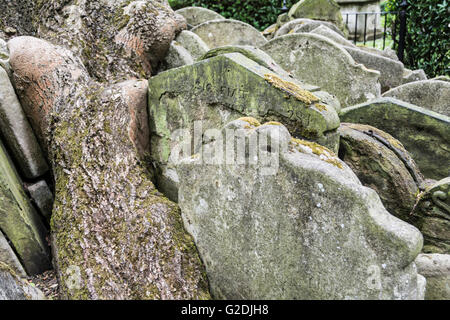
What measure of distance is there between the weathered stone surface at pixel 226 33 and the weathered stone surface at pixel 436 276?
5.11 m

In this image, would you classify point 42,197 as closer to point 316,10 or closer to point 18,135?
point 18,135

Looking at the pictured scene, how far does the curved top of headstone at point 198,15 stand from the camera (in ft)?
25.9

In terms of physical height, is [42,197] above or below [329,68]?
below

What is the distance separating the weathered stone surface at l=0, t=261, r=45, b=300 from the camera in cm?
225

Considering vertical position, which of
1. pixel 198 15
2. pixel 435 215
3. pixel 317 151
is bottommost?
pixel 435 215

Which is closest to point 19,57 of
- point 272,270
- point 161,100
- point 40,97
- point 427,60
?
point 40,97

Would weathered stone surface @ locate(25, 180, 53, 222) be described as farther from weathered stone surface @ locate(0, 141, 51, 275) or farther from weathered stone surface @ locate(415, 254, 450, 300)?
weathered stone surface @ locate(415, 254, 450, 300)

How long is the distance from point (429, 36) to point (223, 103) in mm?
5438

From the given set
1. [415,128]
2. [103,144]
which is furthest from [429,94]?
[103,144]

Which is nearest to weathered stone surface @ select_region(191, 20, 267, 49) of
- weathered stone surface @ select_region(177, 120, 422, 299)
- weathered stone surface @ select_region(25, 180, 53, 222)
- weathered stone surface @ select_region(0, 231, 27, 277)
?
weathered stone surface @ select_region(25, 180, 53, 222)

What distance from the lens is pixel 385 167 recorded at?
333 cm

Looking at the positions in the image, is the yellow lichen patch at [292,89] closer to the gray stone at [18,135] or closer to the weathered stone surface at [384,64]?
the gray stone at [18,135]

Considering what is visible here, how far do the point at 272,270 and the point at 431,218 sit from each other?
5.11 ft

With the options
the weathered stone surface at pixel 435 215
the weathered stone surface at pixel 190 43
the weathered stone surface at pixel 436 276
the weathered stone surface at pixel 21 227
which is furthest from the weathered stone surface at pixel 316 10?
the weathered stone surface at pixel 436 276
